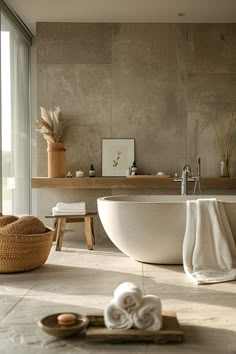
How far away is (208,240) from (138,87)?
2.32m

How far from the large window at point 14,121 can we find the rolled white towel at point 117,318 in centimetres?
261

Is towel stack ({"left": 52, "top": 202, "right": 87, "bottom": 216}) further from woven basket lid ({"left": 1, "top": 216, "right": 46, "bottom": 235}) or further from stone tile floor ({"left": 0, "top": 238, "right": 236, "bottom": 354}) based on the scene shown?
woven basket lid ({"left": 1, "top": 216, "right": 46, "bottom": 235})

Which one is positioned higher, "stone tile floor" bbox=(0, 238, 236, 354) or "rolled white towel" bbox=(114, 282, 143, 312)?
"rolled white towel" bbox=(114, 282, 143, 312)

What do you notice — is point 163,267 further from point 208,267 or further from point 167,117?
point 167,117

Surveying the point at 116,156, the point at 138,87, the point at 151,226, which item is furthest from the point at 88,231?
the point at 138,87

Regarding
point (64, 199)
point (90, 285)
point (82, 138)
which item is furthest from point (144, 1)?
point (90, 285)

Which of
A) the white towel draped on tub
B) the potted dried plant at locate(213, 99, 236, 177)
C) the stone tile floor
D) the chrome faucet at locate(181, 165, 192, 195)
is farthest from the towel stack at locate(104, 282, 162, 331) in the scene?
the potted dried plant at locate(213, 99, 236, 177)

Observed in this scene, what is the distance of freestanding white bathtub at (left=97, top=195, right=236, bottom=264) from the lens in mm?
3623

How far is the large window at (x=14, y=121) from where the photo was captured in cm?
464

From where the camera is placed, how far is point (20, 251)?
3514 mm

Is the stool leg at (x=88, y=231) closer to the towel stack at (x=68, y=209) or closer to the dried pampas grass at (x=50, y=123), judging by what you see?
the towel stack at (x=68, y=209)

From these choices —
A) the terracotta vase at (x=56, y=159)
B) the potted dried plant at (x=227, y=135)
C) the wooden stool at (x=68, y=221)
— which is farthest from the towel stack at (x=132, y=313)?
the potted dried plant at (x=227, y=135)

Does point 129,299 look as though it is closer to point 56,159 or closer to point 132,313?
point 132,313

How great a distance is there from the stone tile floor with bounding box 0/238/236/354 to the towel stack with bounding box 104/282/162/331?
0.10 meters
